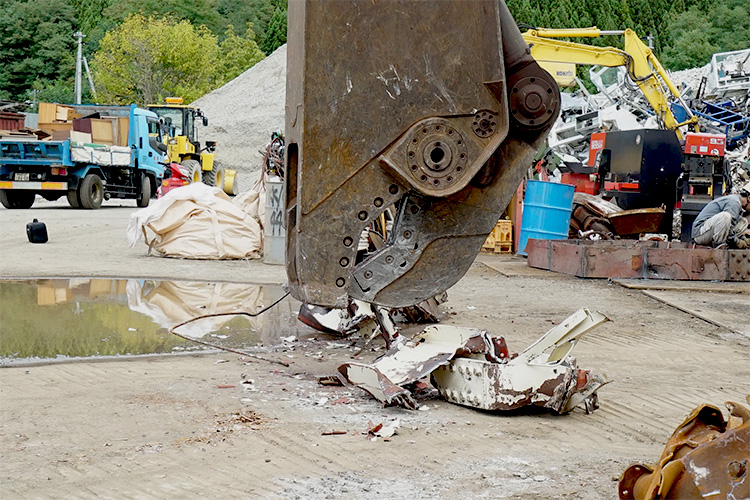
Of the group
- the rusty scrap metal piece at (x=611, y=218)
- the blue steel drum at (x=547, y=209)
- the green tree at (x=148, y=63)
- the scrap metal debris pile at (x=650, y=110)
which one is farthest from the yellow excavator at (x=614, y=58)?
the green tree at (x=148, y=63)

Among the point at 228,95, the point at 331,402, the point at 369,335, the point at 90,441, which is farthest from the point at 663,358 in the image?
the point at 228,95

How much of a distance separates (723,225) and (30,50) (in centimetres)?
8255

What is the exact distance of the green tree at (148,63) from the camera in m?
62.2

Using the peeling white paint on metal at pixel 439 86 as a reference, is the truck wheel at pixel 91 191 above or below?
below

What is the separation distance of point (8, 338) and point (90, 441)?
277 cm

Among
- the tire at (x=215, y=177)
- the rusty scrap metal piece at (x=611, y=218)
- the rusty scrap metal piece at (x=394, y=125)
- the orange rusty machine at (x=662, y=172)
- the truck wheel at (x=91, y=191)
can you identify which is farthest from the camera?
the tire at (x=215, y=177)

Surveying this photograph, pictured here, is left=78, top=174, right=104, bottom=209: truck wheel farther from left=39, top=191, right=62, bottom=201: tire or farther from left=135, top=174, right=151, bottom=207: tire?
left=135, top=174, right=151, bottom=207: tire

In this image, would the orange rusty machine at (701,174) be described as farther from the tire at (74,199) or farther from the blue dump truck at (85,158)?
the tire at (74,199)

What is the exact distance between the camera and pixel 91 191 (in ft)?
74.6

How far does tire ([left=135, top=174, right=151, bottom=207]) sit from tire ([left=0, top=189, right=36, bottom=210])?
9.07 feet

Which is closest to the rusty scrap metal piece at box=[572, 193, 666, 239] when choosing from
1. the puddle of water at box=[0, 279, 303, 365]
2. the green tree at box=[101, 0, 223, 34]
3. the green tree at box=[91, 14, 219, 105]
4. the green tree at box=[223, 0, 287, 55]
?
the puddle of water at box=[0, 279, 303, 365]

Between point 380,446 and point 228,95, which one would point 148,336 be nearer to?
point 380,446

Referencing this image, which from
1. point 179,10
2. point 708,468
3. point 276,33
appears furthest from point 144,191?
point 179,10

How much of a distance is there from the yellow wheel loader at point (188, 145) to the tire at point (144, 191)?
1978 millimetres
